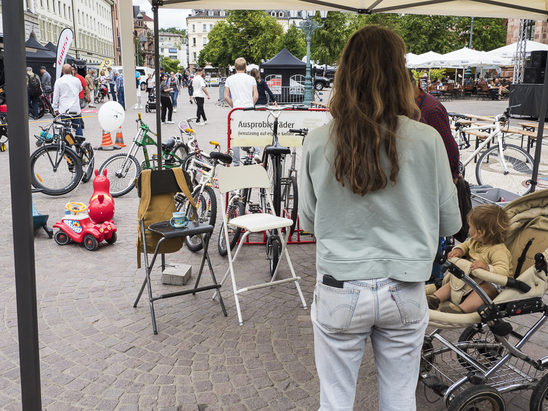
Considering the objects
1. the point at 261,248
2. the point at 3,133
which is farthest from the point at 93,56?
the point at 261,248

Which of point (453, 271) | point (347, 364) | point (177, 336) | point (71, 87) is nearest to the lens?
point (347, 364)

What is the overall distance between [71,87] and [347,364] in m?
10.8

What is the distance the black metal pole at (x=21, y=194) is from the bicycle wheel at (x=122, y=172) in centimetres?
688

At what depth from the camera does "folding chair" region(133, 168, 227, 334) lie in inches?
180

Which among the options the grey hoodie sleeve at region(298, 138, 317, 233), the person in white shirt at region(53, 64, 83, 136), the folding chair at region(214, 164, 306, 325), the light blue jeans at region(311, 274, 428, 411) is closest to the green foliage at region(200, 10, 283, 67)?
the person in white shirt at region(53, 64, 83, 136)

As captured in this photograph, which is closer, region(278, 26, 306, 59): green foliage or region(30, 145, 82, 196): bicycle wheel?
region(30, 145, 82, 196): bicycle wheel

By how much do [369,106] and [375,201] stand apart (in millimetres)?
328

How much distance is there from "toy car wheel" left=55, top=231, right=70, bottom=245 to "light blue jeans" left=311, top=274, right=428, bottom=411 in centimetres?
511

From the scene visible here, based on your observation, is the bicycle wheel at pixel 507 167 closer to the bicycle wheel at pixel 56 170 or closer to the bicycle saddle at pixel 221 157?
the bicycle saddle at pixel 221 157

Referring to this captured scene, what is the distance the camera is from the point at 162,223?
475cm

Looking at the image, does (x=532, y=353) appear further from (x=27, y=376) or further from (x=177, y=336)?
(x=27, y=376)

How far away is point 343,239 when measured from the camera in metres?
1.95

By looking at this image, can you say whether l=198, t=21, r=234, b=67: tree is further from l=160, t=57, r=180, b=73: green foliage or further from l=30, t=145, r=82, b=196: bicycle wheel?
l=30, t=145, r=82, b=196: bicycle wheel

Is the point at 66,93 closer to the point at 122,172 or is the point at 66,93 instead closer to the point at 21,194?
the point at 122,172
